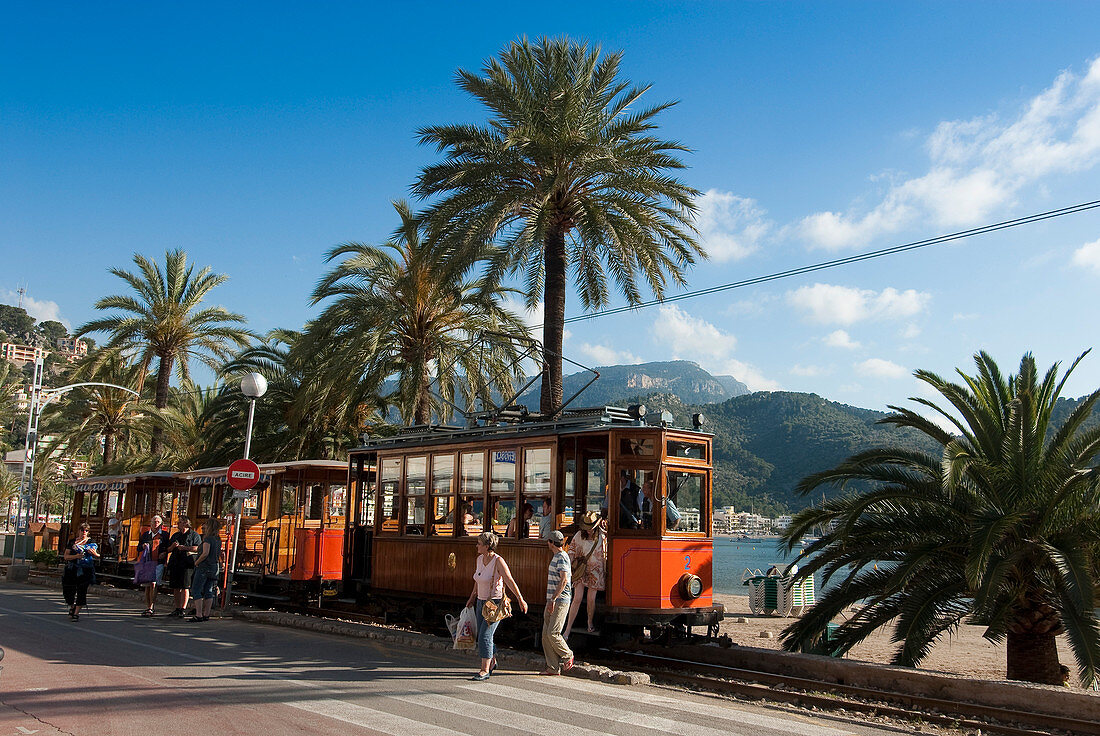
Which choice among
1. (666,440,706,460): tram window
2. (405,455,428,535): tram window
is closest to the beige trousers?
(666,440,706,460): tram window

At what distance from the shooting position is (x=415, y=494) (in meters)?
14.5

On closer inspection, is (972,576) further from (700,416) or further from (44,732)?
(44,732)

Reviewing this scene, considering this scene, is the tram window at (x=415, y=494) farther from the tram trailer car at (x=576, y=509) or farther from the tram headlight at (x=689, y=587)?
the tram headlight at (x=689, y=587)

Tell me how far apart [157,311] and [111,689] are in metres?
24.0

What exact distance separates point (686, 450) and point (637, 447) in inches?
29.5

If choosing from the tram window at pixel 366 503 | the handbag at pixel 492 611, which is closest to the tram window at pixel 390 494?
the tram window at pixel 366 503

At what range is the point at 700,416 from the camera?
12.2 meters

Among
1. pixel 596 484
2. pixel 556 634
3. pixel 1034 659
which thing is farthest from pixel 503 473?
pixel 1034 659

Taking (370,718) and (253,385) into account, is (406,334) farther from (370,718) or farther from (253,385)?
A: (370,718)

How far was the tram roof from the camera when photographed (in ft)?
39.2

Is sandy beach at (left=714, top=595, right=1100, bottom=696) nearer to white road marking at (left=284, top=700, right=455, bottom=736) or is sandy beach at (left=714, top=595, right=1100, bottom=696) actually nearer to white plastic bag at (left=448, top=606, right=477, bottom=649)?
white plastic bag at (left=448, top=606, right=477, bottom=649)

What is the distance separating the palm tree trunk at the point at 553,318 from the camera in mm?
17380

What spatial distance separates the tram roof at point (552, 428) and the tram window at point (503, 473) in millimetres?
267

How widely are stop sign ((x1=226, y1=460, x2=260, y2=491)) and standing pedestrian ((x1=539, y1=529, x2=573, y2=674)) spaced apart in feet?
25.2
